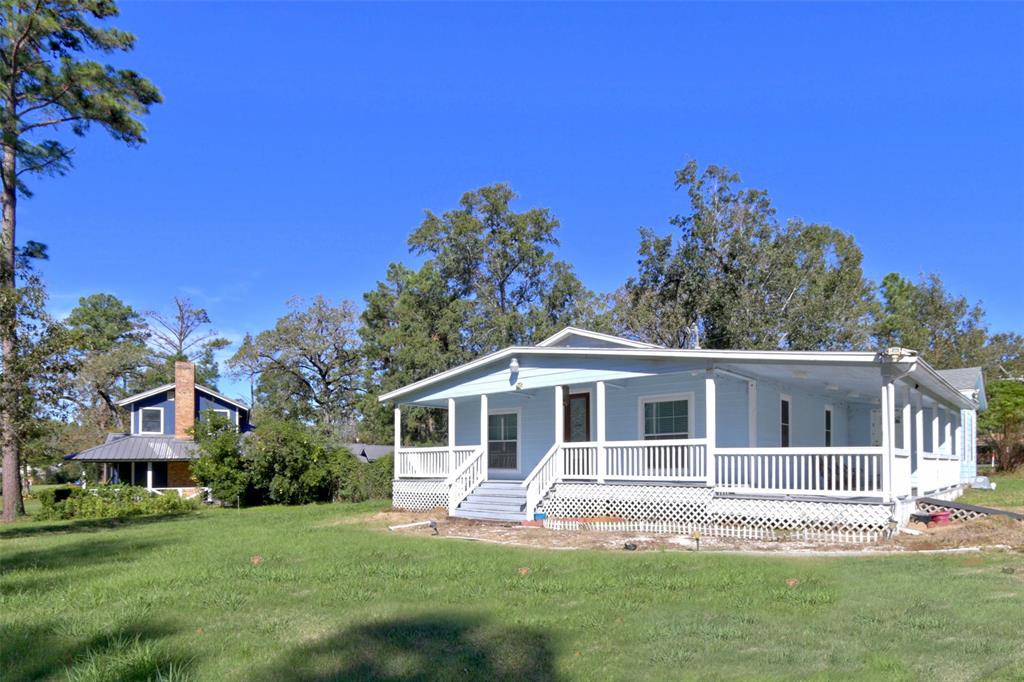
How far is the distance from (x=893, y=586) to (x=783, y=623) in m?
2.30


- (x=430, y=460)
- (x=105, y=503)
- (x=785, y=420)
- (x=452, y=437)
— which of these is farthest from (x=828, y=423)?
(x=105, y=503)

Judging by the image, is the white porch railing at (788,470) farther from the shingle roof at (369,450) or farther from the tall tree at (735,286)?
the shingle roof at (369,450)

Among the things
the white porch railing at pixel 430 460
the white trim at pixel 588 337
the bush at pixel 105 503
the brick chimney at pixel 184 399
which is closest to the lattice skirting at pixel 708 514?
the white porch railing at pixel 430 460

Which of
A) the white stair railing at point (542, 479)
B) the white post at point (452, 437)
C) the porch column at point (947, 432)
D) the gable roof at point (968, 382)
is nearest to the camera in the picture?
the white stair railing at point (542, 479)

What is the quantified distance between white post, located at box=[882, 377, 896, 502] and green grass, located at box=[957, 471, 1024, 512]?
5.47 meters

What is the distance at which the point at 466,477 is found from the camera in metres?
17.9

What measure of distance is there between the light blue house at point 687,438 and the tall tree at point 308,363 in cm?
2378

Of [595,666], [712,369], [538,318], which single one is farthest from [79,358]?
[538,318]

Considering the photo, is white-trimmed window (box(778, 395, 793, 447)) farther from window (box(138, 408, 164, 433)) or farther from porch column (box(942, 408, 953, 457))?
window (box(138, 408, 164, 433))

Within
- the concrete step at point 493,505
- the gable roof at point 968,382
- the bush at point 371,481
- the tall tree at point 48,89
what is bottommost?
the bush at point 371,481

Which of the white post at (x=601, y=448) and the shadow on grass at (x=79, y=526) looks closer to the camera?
the white post at (x=601, y=448)

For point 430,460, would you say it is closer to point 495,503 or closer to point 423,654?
point 495,503

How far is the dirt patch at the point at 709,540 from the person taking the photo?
36.1ft

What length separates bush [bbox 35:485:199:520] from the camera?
24.6 metres
